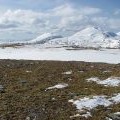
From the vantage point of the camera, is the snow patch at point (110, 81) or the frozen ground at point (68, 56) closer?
the snow patch at point (110, 81)

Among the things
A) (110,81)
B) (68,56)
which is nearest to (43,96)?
(110,81)

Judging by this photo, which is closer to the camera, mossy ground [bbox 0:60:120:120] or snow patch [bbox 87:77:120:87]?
mossy ground [bbox 0:60:120:120]

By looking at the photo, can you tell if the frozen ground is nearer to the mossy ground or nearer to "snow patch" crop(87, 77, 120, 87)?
"snow patch" crop(87, 77, 120, 87)

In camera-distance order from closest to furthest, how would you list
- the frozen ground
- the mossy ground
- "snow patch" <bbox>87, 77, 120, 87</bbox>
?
1. the mossy ground
2. "snow patch" <bbox>87, 77, 120, 87</bbox>
3. the frozen ground

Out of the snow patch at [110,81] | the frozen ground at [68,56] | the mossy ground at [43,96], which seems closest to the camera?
the mossy ground at [43,96]

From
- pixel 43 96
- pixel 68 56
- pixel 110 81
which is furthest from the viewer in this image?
pixel 68 56

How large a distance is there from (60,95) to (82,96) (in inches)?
80.5

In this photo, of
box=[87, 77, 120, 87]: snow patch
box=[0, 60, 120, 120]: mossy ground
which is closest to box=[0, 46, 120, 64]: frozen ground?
box=[87, 77, 120, 87]: snow patch

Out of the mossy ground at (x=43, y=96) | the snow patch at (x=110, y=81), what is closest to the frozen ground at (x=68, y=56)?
the snow patch at (x=110, y=81)

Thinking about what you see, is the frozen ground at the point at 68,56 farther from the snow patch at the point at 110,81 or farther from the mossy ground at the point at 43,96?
the mossy ground at the point at 43,96

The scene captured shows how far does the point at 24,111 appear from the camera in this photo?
23266 mm

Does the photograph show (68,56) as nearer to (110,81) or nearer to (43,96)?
(110,81)

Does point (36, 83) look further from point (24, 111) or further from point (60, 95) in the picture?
point (24, 111)

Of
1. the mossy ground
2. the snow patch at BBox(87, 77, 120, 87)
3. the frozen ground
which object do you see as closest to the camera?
the mossy ground
